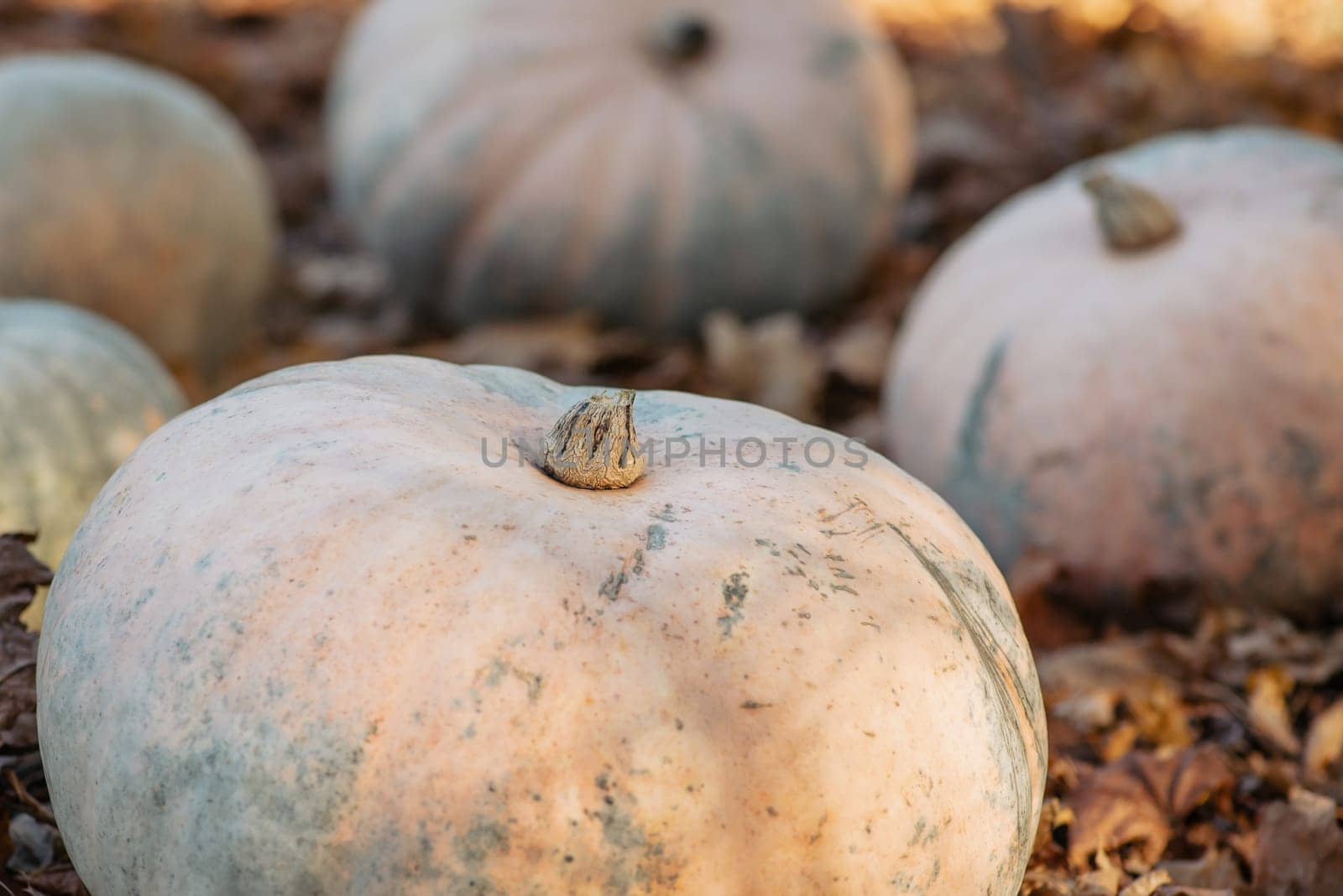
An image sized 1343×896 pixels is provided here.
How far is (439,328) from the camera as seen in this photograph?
4.09 meters

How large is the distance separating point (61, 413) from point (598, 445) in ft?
4.02

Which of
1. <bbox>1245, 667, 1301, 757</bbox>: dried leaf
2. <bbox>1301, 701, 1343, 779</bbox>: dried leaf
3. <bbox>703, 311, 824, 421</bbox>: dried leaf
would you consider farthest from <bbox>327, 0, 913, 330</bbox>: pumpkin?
<bbox>1301, 701, 1343, 779</bbox>: dried leaf

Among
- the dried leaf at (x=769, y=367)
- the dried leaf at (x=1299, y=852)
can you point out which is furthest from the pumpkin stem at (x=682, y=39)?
the dried leaf at (x=1299, y=852)

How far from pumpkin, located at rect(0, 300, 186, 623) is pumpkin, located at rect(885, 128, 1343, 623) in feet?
4.86

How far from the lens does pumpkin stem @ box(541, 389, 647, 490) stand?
58.4 inches

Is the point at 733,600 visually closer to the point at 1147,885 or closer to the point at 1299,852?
the point at 1147,885

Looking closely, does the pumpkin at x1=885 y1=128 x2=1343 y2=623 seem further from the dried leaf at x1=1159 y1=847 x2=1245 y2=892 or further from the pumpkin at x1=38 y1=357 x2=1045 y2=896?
the pumpkin at x1=38 y1=357 x2=1045 y2=896

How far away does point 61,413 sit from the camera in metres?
2.28

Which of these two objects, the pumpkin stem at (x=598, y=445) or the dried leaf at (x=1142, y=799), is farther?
the dried leaf at (x=1142, y=799)

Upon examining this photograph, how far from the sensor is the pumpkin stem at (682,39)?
3.63m

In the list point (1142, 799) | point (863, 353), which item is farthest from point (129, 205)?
point (1142, 799)

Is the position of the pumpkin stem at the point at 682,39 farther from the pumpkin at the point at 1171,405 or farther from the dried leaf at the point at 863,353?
the pumpkin at the point at 1171,405

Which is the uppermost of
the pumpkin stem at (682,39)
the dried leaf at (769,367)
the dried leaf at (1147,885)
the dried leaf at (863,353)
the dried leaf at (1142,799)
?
the pumpkin stem at (682,39)

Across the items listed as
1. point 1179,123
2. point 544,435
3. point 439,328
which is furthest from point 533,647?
point 1179,123
